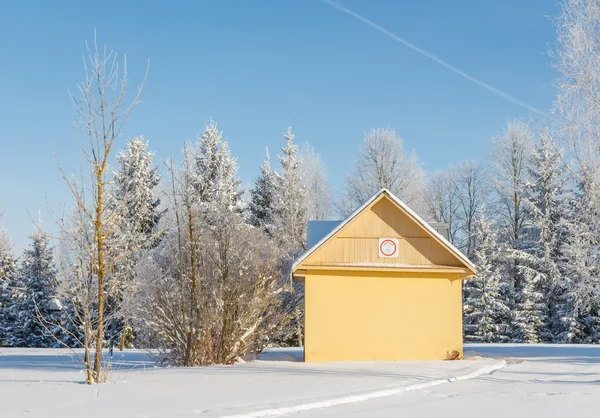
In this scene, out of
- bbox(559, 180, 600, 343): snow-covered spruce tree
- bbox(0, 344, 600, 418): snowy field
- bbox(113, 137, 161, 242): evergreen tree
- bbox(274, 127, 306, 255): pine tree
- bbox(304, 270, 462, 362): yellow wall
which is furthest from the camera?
bbox(274, 127, 306, 255): pine tree

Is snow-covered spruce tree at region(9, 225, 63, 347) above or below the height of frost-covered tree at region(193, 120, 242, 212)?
below

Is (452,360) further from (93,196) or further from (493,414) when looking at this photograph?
(93,196)

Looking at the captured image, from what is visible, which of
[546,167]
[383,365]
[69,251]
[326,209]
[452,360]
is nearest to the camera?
[69,251]

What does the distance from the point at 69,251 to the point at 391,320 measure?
977cm

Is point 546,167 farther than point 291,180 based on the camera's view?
No

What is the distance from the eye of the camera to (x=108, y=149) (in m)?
12.2

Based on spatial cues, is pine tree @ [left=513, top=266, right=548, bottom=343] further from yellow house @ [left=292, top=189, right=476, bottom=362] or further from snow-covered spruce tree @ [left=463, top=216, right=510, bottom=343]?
yellow house @ [left=292, top=189, right=476, bottom=362]

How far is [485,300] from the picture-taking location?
110 feet

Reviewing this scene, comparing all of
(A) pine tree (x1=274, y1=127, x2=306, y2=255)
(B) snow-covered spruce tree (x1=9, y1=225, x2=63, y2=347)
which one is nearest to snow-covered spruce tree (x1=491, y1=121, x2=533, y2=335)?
(A) pine tree (x1=274, y1=127, x2=306, y2=255)

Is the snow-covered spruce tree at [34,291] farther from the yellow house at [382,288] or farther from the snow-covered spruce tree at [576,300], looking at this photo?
the snow-covered spruce tree at [576,300]

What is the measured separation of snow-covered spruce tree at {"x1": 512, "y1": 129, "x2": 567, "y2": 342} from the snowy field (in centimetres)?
1648

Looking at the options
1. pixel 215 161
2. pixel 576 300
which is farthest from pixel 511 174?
pixel 215 161

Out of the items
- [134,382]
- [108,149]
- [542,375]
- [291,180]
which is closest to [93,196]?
[108,149]

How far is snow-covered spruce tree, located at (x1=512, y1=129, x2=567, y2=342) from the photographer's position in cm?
3253
